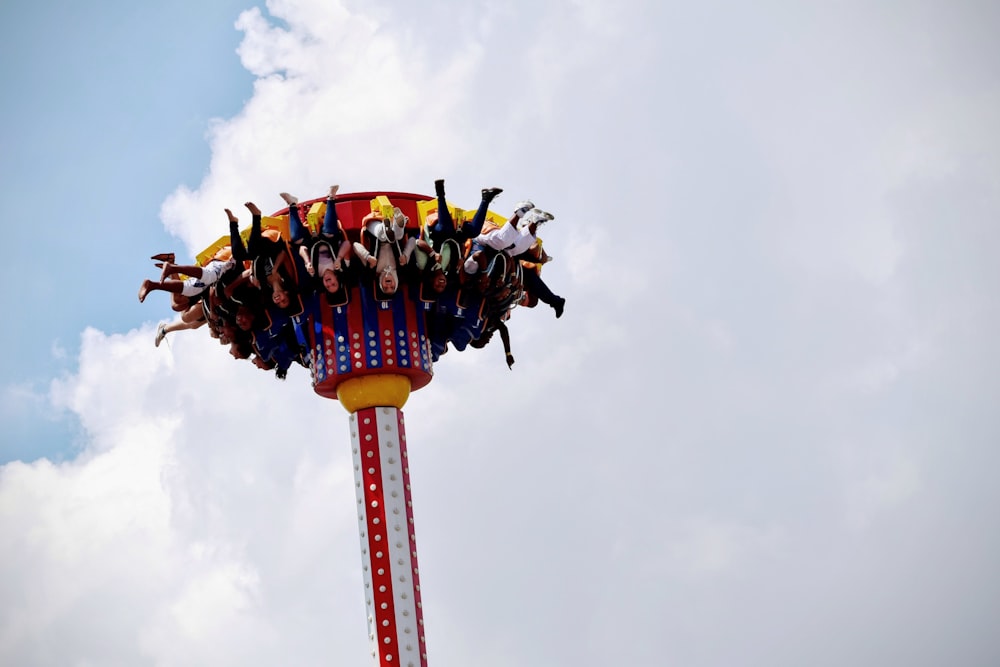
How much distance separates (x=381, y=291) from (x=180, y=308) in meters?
2.91

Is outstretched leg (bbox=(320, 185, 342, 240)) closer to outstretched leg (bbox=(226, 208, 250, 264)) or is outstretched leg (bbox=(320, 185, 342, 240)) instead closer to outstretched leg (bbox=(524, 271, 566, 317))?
outstretched leg (bbox=(226, 208, 250, 264))

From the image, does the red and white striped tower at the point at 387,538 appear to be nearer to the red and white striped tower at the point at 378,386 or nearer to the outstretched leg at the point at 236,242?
the red and white striped tower at the point at 378,386

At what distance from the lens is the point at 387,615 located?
911 inches

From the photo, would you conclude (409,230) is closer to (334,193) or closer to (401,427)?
(334,193)

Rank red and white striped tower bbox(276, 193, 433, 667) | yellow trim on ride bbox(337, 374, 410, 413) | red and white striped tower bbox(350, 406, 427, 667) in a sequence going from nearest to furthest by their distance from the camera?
red and white striped tower bbox(350, 406, 427, 667), red and white striped tower bbox(276, 193, 433, 667), yellow trim on ride bbox(337, 374, 410, 413)

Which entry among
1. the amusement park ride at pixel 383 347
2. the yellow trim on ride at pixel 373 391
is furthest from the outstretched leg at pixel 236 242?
the yellow trim on ride at pixel 373 391

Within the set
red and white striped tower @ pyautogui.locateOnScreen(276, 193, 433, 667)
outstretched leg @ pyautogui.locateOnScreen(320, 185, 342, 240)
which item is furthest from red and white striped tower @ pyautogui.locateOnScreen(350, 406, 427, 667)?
outstretched leg @ pyautogui.locateOnScreen(320, 185, 342, 240)

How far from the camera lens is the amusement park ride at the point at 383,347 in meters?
23.5

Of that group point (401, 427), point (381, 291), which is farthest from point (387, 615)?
point (381, 291)

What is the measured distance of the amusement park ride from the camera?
76.9ft

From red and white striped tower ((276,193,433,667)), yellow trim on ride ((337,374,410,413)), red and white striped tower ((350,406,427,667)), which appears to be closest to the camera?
red and white striped tower ((350,406,427,667))

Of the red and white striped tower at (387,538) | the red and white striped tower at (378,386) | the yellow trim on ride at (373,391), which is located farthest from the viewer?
the yellow trim on ride at (373,391)

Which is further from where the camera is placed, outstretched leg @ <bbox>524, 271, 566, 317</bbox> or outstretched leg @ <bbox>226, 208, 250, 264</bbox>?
outstretched leg @ <bbox>524, 271, 566, 317</bbox>

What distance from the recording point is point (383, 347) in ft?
79.3
